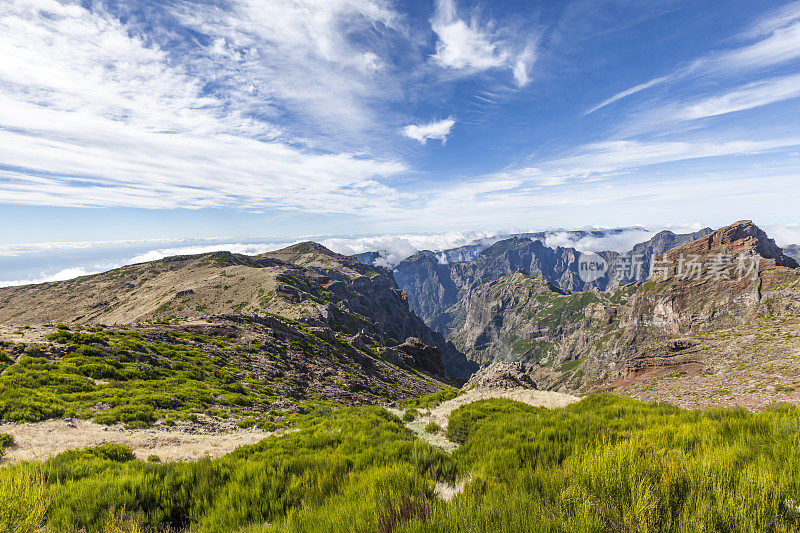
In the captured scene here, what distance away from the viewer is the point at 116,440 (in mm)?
12797

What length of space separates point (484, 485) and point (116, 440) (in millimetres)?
15666

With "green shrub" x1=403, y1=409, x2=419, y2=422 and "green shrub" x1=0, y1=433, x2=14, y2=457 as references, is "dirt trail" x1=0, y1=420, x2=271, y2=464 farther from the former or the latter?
"green shrub" x1=403, y1=409, x2=419, y2=422

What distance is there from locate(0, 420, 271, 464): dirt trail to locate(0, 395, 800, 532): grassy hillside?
2666 millimetres

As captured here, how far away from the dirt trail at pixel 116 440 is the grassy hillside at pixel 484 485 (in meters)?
2.67

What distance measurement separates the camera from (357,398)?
36.8m

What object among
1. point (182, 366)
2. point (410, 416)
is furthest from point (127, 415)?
point (410, 416)

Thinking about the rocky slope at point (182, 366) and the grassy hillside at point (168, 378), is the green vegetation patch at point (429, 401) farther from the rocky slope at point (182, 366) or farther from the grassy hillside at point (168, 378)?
the rocky slope at point (182, 366)

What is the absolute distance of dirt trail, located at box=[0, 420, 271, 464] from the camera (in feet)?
36.9

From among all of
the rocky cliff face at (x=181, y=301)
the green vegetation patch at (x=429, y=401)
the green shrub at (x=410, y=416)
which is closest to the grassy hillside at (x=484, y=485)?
the green shrub at (x=410, y=416)

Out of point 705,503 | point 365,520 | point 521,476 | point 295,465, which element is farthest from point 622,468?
point 295,465

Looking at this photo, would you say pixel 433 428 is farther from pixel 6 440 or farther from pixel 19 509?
pixel 6 440

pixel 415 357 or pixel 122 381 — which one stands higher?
pixel 122 381

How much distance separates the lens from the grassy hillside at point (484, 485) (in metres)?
3.71

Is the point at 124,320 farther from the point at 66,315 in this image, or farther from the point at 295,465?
the point at 295,465
